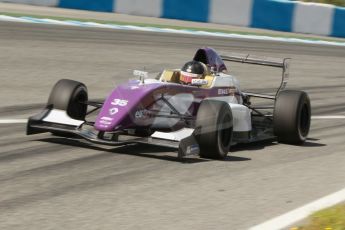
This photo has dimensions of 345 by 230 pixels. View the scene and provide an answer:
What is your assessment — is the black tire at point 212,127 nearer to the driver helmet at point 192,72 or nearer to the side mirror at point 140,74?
the side mirror at point 140,74

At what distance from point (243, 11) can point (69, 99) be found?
17.0 meters

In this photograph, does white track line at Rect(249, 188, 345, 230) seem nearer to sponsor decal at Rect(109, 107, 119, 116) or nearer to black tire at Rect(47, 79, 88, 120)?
sponsor decal at Rect(109, 107, 119, 116)

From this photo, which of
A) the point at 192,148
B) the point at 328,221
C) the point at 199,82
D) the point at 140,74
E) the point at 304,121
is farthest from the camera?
the point at 304,121

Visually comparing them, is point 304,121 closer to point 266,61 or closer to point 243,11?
point 266,61

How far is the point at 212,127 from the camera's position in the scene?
7.68 m

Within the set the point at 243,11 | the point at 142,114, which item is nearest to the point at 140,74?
the point at 142,114

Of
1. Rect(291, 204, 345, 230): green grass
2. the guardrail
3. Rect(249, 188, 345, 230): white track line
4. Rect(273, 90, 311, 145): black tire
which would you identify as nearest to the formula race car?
Rect(273, 90, 311, 145): black tire

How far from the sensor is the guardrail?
22.7m

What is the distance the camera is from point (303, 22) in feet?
83.0

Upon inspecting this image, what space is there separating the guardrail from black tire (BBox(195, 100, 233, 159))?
14641 millimetres

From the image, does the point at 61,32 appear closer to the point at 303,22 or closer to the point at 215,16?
the point at 215,16

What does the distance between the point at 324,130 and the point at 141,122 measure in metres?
3.71

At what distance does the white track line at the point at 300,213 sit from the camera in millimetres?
5492

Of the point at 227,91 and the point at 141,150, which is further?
the point at 227,91
